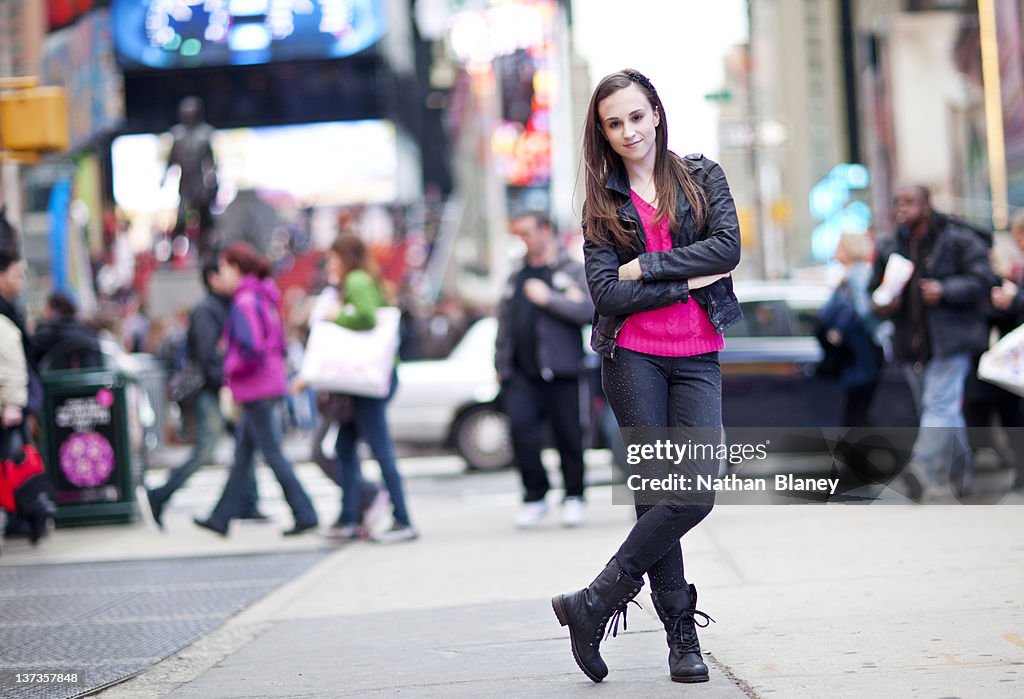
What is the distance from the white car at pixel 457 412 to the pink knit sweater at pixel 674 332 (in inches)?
389

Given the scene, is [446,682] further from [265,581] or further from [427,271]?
[427,271]

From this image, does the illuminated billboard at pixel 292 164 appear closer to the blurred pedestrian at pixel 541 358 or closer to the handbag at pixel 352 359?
the blurred pedestrian at pixel 541 358

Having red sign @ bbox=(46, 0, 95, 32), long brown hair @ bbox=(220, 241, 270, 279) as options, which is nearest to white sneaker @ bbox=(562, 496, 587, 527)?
long brown hair @ bbox=(220, 241, 270, 279)

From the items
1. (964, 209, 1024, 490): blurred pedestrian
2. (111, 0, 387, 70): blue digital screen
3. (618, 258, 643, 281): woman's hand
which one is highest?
(111, 0, 387, 70): blue digital screen

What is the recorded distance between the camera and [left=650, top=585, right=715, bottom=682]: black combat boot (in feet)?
15.6

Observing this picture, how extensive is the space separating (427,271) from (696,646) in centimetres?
3503

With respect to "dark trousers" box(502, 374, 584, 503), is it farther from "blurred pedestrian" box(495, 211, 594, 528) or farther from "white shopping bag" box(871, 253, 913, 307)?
"white shopping bag" box(871, 253, 913, 307)

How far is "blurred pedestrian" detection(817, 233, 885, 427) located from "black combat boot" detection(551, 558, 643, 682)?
6.06 metres

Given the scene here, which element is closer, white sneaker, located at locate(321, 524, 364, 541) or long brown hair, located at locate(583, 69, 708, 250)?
long brown hair, located at locate(583, 69, 708, 250)

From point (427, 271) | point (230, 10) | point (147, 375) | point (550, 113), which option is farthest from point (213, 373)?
point (550, 113)

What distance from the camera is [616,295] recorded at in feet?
15.7

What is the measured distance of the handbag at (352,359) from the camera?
918cm

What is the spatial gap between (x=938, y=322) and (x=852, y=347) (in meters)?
1.22

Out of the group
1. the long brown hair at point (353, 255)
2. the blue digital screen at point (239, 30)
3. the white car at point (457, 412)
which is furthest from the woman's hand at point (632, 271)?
the blue digital screen at point (239, 30)
